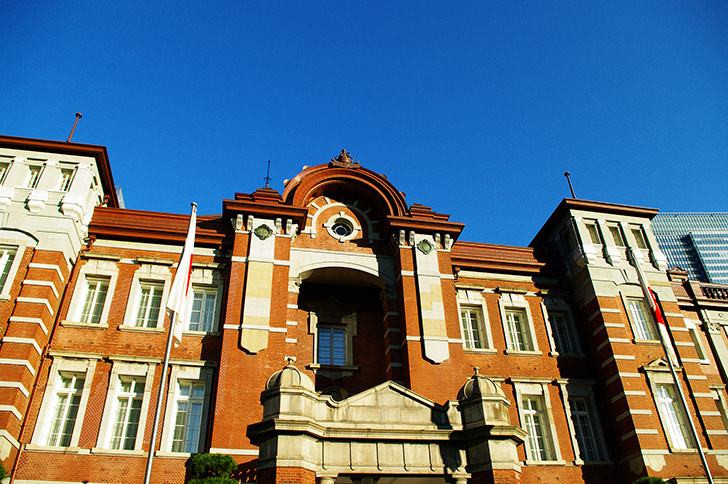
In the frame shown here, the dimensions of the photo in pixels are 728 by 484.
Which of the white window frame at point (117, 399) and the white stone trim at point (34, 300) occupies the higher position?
the white stone trim at point (34, 300)

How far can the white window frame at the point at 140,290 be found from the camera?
→ 2044 centimetres

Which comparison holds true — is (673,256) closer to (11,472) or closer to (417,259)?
(417,259)

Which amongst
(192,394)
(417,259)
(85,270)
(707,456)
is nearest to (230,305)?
(192,394)

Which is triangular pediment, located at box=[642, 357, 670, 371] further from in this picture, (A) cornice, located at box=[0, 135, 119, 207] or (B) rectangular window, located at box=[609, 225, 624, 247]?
(A) cornice, located at box=[0, 135, 119, 207]

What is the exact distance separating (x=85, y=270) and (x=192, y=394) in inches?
248

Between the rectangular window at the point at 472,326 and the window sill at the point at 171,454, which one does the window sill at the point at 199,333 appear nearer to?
the window sill at the point at 171,454

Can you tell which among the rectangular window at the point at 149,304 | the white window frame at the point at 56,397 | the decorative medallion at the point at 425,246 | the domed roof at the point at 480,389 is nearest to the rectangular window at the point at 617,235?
the decorative medallion at the point at 425,246

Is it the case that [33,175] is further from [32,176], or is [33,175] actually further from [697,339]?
[697,339]

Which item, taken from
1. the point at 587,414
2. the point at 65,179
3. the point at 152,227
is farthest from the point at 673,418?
the point at 65,179

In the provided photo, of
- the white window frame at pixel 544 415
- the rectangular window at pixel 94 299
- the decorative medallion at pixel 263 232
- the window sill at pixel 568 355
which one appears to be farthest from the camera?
the window sill at pixel 568 355

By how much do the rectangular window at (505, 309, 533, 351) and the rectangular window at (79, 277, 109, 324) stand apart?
1595 cm

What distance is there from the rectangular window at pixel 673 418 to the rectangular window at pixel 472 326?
692cm

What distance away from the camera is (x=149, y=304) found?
837 inches

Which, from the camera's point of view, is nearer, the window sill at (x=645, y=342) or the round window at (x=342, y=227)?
the window sill at (x=645, y=342)
